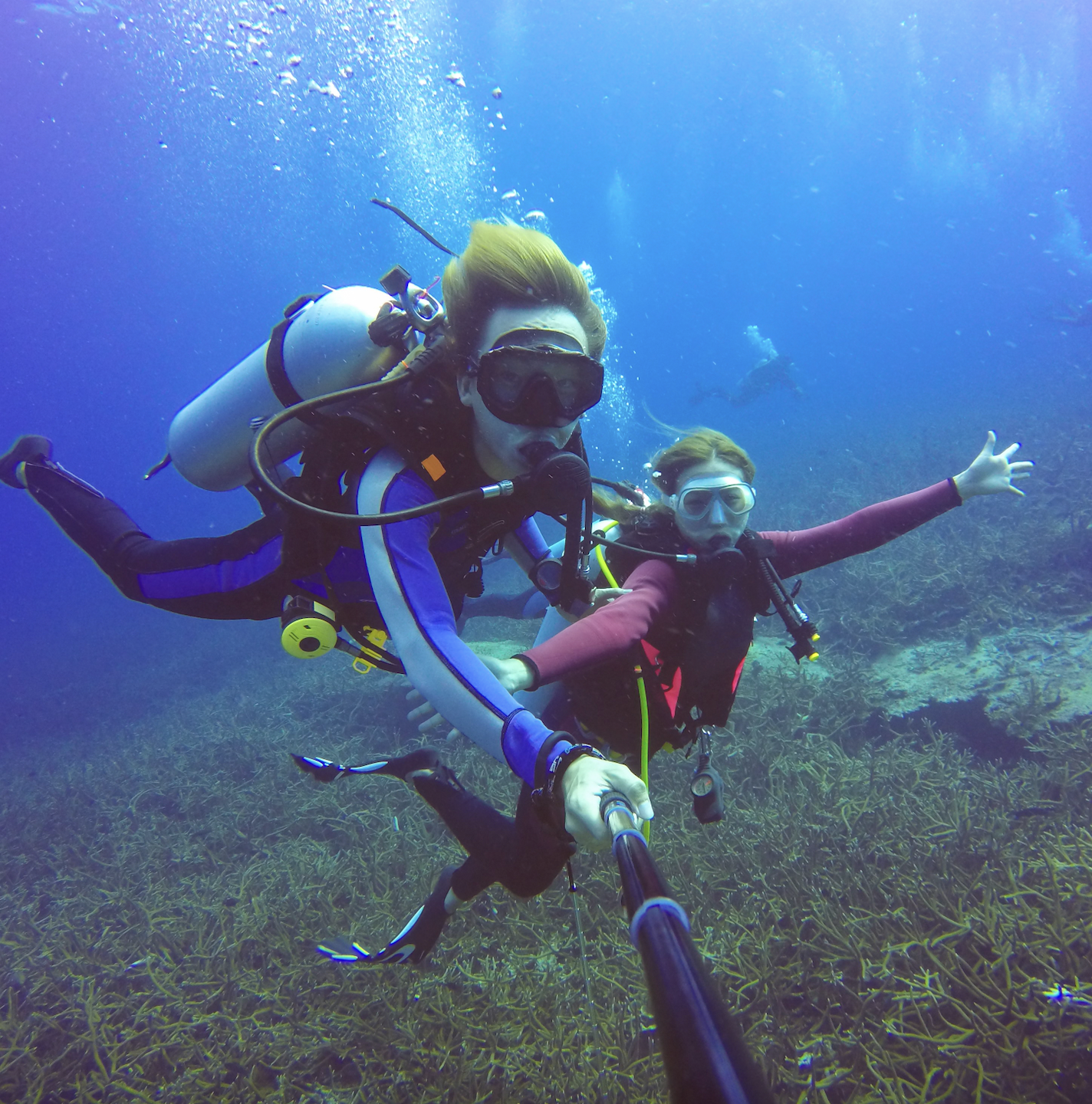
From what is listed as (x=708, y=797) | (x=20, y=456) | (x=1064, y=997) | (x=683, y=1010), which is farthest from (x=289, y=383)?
(x=1064, y=997)

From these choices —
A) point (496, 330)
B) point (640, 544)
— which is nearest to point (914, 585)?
point (640, 544)

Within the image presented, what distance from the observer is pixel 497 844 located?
304 cm

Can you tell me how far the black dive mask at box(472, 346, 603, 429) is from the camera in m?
2.36

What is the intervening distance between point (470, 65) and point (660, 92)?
34.0m

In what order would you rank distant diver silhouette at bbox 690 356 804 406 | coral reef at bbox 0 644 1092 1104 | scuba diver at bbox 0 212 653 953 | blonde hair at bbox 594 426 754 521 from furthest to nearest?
distant diver silhouette at bbox 690 356 804 406 < blonde hair at bbox 594 426 754 521 < coral reef at bbox 0 644 1092 1104 < scuba diver at bbox 0 212 653 953

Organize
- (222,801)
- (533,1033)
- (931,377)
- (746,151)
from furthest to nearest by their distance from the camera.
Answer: (746,151)
(931,377)
(222,801)
(533,1033)

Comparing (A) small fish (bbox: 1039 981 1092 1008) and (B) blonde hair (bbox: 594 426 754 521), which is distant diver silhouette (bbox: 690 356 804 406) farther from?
(A) small fish (bbox: 1039 981 1092 1008)

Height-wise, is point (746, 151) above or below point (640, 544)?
above

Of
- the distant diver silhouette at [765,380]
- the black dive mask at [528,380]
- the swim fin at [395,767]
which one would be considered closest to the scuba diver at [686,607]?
the swim fin at [395,767]

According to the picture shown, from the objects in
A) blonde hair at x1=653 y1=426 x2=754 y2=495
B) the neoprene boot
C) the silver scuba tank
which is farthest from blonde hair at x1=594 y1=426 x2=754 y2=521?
the neoprene boot

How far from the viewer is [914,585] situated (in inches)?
344

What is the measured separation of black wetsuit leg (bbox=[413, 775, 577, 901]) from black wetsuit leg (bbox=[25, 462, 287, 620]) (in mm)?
1581

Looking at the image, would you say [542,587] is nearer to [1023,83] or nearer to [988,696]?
[988,696]

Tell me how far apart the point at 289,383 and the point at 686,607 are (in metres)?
2.45
